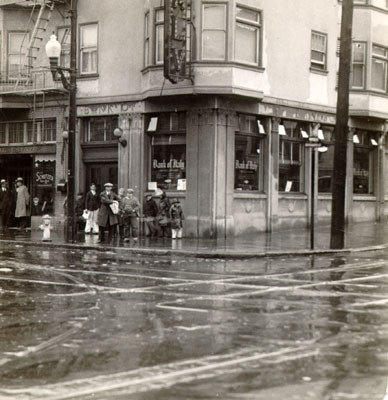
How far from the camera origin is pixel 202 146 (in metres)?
24.3

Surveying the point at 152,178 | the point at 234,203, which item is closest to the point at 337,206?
the point at 234,203

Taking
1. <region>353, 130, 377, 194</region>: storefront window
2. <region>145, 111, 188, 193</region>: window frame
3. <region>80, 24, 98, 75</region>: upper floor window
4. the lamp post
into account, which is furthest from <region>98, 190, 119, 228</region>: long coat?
<region>353, 130, 377, 194</region>: storefront window

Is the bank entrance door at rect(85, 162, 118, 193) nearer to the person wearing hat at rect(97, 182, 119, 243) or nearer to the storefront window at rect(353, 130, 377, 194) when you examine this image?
the person wearing hat at rect(97, 182, 119, 243)

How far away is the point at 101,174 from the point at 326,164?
8934 mm

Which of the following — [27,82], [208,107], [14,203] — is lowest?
[14,203]

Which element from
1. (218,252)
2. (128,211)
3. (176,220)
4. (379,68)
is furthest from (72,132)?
(379,68)

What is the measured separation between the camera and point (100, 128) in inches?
1068

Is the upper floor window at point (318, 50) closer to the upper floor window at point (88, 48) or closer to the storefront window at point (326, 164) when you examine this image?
the storefront window at point (326, 164)

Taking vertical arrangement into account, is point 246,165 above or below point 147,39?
below

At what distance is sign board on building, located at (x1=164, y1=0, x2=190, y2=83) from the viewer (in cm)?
2294

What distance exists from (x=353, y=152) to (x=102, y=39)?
1126cm

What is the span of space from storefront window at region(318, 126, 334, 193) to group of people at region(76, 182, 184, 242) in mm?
7074

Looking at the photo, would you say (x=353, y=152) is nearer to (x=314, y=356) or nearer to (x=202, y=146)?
(x=202, y=146)

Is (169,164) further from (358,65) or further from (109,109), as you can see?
(358,65)
